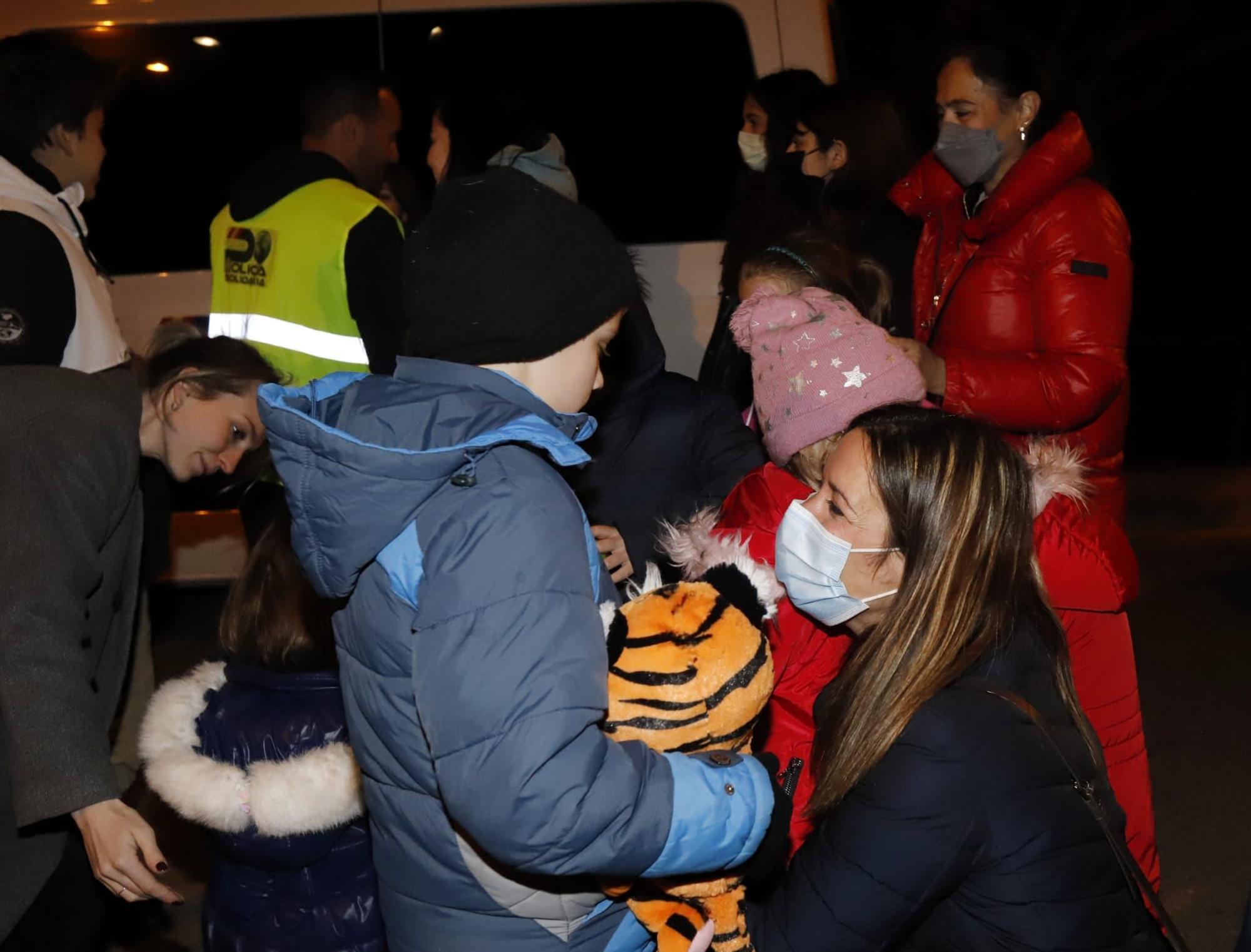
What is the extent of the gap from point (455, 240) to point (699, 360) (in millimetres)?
3376

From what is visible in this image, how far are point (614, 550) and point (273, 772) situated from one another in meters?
1.11

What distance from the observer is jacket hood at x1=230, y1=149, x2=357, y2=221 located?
388 cm

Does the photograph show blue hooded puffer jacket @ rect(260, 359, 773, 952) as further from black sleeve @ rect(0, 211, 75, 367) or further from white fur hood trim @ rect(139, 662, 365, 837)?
black sleeve @ rect(0, 211, 75, 367)

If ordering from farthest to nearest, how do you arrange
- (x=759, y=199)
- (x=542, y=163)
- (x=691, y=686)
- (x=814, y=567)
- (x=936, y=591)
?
(x=759, y=199) < (x=542, y=163) < (x=814, y=567) < (x=936, y=591) < (x=691, y=686)

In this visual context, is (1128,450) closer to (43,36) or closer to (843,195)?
(843,195)

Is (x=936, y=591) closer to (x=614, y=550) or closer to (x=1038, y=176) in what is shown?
(x=614, y=550)

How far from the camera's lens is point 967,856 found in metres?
1.82

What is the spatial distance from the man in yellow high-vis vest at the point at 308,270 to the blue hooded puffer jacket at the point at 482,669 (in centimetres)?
198

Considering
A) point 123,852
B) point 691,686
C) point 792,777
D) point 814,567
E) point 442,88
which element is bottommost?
point 792,777

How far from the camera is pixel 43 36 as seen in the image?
4957mm

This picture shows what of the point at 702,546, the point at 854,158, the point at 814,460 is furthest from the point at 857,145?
the point at 702,546

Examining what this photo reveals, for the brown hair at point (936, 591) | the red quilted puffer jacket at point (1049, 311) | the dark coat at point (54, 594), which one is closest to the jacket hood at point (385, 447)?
the brown hair at point (936, 591)

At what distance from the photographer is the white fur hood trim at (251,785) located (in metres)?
2.44

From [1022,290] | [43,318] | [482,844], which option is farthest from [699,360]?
[482,844]
